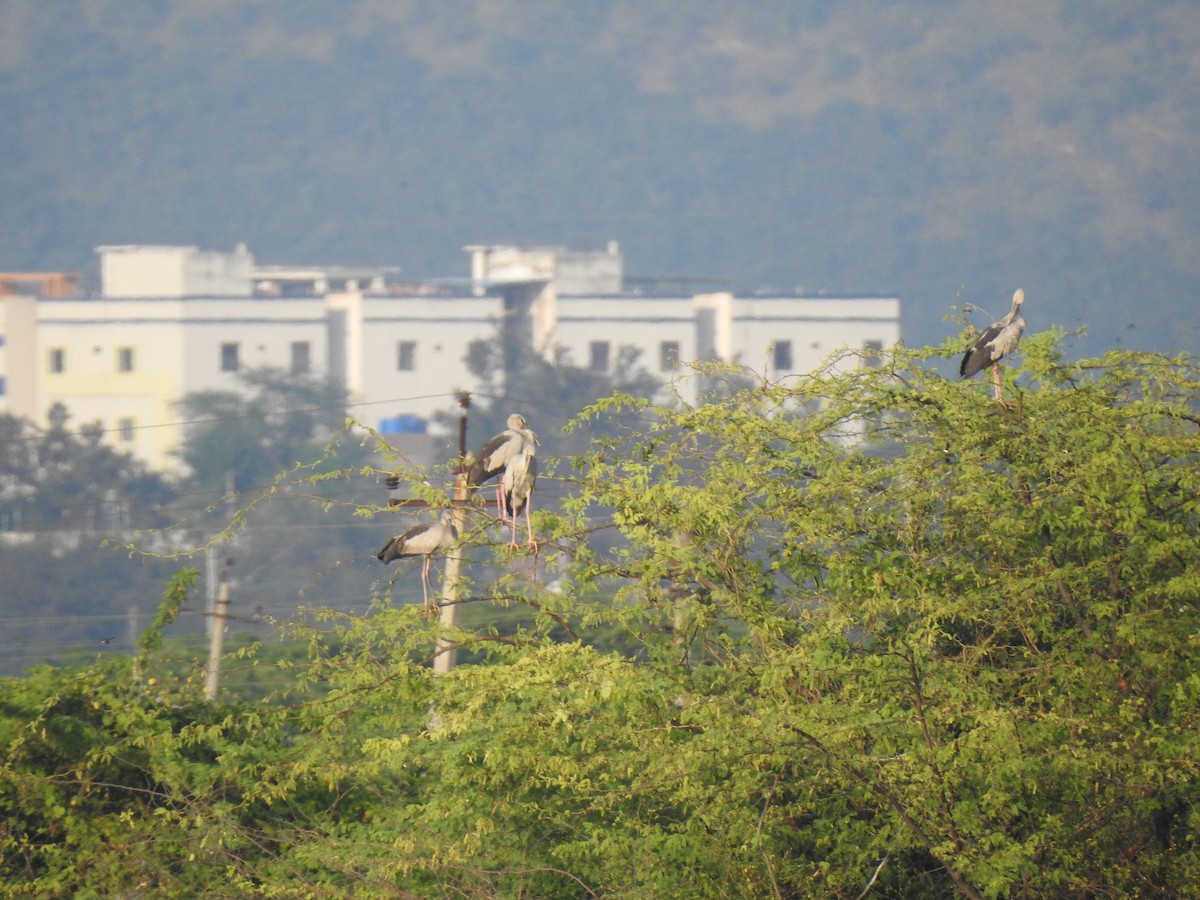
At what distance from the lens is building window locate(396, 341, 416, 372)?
277 ft

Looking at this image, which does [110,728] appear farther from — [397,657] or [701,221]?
[701,221]

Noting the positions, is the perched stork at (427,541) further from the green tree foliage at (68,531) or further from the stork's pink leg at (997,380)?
the green tree foliage at (68,531)

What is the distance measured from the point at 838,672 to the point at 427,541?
94.2 inches

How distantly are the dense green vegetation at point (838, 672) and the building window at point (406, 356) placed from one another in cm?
7446

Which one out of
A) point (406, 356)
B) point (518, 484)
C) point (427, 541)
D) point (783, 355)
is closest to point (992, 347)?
point (518, 484)

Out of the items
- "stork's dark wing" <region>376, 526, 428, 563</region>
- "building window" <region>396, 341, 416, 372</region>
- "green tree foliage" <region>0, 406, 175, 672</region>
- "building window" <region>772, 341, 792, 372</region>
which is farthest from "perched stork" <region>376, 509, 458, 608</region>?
"building window" <region>396, 341, 416, 372</region>

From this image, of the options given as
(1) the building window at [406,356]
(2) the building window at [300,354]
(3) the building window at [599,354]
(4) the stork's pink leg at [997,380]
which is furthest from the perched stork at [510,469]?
(2) the building window at [300,354]

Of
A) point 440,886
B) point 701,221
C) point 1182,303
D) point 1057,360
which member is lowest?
point 440,886

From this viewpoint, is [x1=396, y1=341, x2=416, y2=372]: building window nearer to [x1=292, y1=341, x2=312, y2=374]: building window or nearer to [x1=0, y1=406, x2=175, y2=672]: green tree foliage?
[x1=292, y1=341, x2=312, y2=374]: building window

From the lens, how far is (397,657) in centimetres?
970

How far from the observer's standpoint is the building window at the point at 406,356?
84.5m

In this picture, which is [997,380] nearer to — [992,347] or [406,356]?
[992,347]

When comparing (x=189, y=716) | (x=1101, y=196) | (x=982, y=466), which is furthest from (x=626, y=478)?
(x=1101, y=196)

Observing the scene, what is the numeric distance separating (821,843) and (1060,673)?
1.48 m
